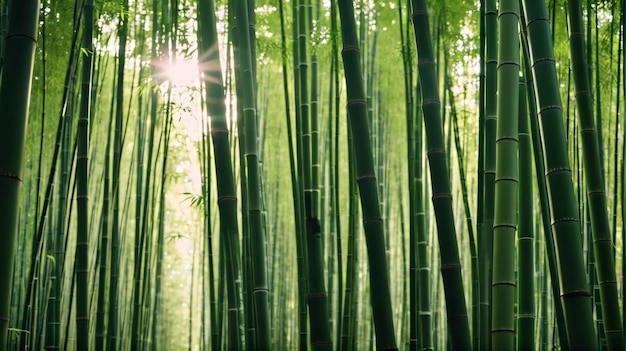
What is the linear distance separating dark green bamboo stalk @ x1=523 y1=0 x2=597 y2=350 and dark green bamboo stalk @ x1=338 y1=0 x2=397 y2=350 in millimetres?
398

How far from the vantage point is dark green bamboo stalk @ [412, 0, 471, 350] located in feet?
5.37

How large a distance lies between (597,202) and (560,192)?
2.08 feet

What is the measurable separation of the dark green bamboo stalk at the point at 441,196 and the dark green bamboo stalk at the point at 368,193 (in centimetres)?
15

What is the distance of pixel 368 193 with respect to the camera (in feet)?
5.38

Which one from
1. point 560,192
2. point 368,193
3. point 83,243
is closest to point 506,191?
point 560,192

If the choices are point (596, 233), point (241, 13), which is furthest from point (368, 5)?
point (596, 233)

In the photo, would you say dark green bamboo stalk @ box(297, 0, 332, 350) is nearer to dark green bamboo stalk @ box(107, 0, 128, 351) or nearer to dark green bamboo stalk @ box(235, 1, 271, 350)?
dark green bamboo stalk @ box(235, 1, 271, 350)

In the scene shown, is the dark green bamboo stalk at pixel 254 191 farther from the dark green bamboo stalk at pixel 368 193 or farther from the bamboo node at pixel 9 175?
the bamboo node at pixel 9 175

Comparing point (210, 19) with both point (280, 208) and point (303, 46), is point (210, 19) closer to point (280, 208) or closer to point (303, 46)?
→ point (303, 46)

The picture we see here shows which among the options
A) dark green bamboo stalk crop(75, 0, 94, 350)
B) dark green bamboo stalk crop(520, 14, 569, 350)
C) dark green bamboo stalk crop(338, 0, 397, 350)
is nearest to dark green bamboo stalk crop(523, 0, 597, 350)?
dark green bamboo stalk crop(338, 0, 397, 350)

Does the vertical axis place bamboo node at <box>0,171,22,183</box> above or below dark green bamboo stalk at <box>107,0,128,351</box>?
below

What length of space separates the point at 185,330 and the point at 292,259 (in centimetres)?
388

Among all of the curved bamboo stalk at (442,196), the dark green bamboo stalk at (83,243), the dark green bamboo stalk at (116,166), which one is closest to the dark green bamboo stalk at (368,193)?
the curved bamboo stalk at (442,196)

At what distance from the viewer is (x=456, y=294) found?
165cm
